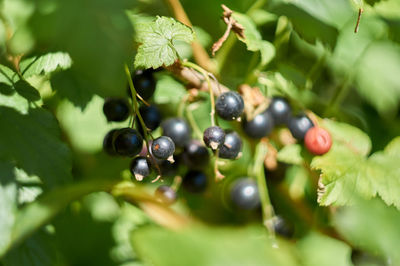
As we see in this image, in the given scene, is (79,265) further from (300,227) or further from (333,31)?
(333,31)

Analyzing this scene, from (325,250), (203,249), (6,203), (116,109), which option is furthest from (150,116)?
(325,250)

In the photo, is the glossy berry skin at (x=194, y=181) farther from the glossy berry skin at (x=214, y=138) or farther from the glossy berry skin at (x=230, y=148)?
the glossy berry skin at (x=214, y=138)

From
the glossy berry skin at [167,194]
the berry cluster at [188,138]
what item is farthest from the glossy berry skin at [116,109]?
the glossy berry skin at [167,194]

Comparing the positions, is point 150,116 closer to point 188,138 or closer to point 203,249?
point 188,138

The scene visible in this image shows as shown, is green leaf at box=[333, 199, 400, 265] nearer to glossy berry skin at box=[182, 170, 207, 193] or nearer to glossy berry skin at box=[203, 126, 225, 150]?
glossy berry skin at box=[203, 126, 225, 150]

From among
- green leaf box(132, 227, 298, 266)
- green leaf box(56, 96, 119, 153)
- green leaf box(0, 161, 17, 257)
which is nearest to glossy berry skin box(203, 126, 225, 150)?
green leaf box(0, 161, 17, 257)
